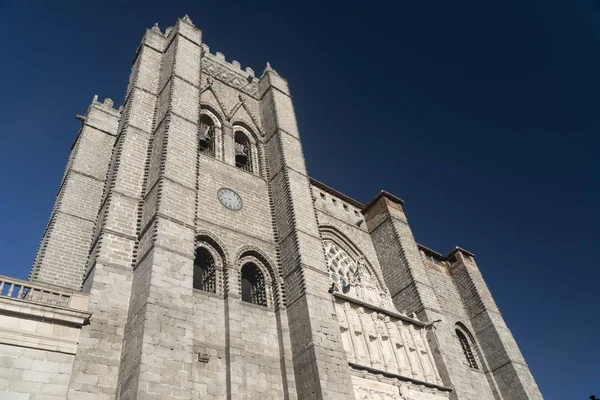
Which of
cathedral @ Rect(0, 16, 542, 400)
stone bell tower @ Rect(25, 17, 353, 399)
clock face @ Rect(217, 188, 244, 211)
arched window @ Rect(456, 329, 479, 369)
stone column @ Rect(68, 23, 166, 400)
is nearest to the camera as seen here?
stone column @ Rect(68, 23, 166, 400)

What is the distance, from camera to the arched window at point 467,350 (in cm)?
1628

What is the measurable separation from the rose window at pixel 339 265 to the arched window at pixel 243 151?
3545mm

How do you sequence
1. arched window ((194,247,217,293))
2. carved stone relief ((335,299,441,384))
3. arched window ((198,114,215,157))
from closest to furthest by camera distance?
1. arched window ((194,247,217,293))
2. carved stone relief ((335,299,441,384))
3. arched window ((198,114,215,157))

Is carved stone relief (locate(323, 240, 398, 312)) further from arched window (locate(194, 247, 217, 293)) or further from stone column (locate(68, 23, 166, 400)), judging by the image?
stone column (locate(68, 23, 166, 400))

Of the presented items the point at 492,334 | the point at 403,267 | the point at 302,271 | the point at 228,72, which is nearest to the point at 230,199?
the point at 302,271

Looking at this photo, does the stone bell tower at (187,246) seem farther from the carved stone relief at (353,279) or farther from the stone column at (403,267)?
the stone column at (403,267)

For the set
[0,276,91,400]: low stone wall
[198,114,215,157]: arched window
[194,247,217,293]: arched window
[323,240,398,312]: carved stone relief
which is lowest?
[0,276,91,400]: low stone wall

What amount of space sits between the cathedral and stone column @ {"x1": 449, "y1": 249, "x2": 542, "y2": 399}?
0.19ft

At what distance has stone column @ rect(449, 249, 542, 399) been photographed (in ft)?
50.2

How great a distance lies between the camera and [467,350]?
1659 cm

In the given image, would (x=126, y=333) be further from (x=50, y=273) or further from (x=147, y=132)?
(x=147, y=132)

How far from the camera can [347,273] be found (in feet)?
51.1

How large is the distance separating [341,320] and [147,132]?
659 cm

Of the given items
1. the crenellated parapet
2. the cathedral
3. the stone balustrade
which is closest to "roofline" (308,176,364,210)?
the cathedral
